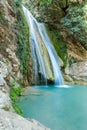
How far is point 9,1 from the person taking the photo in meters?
11.3

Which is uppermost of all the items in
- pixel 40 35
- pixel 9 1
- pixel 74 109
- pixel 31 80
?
pixel 9 1

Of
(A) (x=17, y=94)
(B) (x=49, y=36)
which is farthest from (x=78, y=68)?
(A) (x=17, y=94)

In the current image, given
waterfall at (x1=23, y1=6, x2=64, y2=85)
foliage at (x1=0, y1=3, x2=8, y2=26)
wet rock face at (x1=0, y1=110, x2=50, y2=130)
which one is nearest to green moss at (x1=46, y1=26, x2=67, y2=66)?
waterfall at (x1=23, y1=6, x2=64, y2=85)

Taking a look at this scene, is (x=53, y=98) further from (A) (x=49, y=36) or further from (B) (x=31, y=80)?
(A) (x=49, y=36)

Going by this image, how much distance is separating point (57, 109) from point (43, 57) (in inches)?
227

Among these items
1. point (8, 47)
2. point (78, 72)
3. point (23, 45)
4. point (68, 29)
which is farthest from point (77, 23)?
point (8, 47)

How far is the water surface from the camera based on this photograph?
5.95 m

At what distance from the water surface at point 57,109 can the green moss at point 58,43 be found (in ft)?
15.5

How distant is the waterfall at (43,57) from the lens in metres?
12.4

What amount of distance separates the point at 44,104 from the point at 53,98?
1.17m

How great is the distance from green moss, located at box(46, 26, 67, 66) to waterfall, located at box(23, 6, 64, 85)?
492 mm

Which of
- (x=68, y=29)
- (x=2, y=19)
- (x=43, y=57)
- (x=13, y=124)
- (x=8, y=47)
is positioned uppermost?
(x=68, y=29)

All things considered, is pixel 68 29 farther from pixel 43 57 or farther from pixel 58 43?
pixel 43 57

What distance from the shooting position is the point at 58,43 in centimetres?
1492
